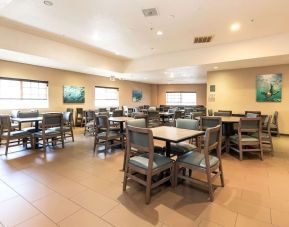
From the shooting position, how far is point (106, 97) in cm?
1038

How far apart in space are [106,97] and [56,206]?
854 cm

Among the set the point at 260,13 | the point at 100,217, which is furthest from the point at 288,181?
the point at 260,13

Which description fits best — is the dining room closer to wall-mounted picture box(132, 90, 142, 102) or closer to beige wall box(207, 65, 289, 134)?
beige wall box(207, 65, 289, 134)

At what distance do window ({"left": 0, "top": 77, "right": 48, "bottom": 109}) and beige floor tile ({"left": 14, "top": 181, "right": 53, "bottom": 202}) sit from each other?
5234 mm

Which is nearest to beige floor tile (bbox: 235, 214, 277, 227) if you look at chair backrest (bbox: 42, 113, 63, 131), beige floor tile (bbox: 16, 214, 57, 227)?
beige floor tile (bbox: 16, 214, 57, 227)

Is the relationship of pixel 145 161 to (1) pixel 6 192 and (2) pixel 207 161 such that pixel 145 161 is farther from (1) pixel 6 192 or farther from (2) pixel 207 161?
(1) pixel 6 192

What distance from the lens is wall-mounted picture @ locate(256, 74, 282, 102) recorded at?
6.60 meters

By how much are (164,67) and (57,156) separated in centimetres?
485

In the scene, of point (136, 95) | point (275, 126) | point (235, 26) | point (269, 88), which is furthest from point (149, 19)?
point (136, 95)

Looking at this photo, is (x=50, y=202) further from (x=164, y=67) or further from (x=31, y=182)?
(x=164, y=67)

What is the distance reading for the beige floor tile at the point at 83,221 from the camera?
1.83 meters

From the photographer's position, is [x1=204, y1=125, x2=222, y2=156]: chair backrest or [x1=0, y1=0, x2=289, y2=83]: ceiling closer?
[x1=204, y1=125, x2=222, y2=156]: chair backrest

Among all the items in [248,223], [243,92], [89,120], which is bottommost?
[248,223]

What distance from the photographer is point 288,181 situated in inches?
110
